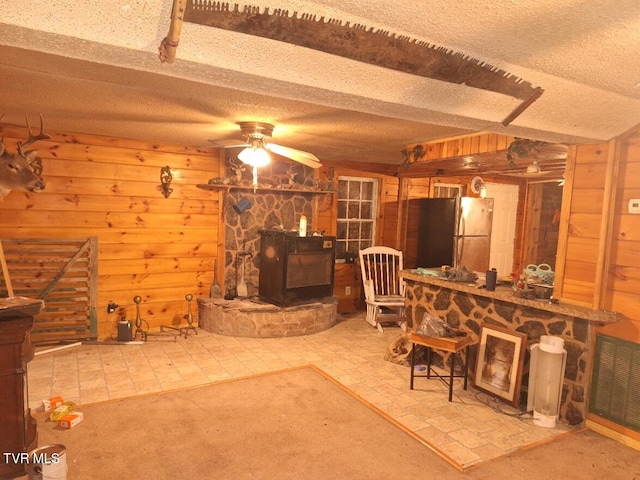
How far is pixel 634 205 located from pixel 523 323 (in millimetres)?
1136

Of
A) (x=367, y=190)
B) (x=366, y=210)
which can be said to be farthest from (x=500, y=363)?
(x=367, y=190)

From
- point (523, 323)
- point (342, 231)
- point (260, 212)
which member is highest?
point (260, 212)

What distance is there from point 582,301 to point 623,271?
1.08 feet

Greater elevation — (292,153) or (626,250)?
(292,153)

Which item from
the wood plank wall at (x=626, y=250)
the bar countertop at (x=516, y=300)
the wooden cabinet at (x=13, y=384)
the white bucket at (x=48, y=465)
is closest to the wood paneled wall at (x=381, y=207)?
the bar countertop at (x=516, y=300)

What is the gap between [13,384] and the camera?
2059 millimetres

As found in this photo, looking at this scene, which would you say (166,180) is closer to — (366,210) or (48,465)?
(366,210)

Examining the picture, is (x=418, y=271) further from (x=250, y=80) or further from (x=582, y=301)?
(x=250, y=80)

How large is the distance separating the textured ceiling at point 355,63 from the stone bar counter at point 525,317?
1.23 m

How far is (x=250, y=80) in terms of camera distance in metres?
1.51

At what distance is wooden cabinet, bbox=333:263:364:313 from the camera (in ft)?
19.6

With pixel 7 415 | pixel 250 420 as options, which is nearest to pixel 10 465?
pixel 7 415

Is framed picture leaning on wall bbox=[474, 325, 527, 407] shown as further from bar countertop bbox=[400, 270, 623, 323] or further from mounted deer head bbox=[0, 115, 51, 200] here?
mounted deer head bbox=[0, 115, 51, 200]

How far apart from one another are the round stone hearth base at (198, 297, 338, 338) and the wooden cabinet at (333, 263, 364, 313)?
1004 millimetres
